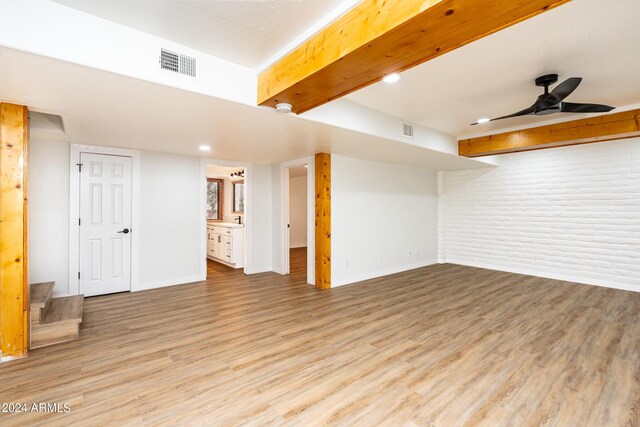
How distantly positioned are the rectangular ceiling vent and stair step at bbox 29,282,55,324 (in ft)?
8.87

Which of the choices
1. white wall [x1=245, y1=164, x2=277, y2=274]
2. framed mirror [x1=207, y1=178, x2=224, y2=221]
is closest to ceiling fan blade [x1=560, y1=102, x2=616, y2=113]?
white wall [x1=245, y1=164, x2=277, y2=274]

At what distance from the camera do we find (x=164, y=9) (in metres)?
1.85

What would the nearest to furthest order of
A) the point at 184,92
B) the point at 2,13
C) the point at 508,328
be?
the point at 2,13 < the point at 184,92 < the point at 508,328

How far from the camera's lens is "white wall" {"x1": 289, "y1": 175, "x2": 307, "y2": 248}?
9.73 m

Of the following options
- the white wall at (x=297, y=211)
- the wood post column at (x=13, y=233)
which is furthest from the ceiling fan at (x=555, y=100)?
the white wall at (x=297, y=211)

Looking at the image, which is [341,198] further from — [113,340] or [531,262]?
[531,262]

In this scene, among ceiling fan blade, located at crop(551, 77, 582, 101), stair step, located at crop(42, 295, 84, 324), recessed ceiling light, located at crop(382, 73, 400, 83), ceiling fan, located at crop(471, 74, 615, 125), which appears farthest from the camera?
stair step, located at crop(42, 295, 84, 324)

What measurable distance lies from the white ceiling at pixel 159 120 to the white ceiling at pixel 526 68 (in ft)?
2.25

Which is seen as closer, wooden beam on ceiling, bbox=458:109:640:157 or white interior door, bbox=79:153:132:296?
wooden beam on ceiling, bbox=458:109:640:157

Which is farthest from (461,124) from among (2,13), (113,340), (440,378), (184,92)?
(113,340)

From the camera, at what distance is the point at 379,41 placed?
5.30 feet

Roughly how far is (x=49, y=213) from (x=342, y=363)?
445cm

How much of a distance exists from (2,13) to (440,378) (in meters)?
3.75

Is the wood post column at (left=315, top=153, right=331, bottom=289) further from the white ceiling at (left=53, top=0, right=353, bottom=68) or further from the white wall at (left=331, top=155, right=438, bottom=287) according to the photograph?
the white ceiling at (left=53, top=0, right=353, bottom=68)
